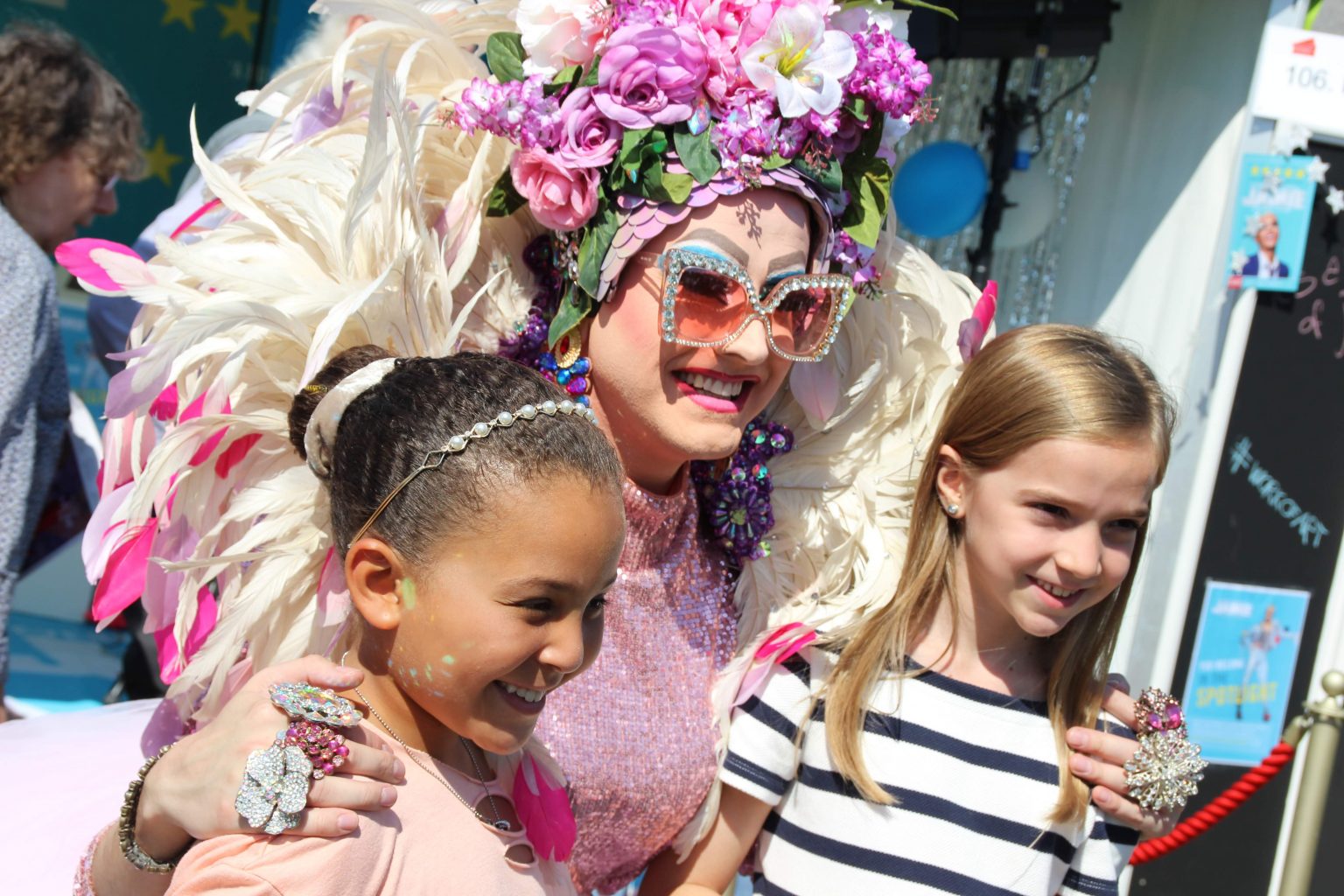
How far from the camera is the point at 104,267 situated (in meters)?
1.66

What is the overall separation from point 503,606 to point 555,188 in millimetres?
739

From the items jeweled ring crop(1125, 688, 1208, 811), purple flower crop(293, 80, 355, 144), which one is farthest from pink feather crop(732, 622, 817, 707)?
purple flower crop(293, 80, 355, 144)

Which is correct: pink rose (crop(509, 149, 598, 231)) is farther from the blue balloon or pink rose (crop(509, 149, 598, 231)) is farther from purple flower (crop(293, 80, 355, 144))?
the blue balloon

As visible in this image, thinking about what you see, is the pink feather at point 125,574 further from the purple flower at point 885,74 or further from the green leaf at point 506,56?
the purple flower at point 885,74

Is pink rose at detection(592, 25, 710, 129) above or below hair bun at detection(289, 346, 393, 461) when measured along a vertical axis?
above

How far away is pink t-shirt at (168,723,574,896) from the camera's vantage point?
1.14 m

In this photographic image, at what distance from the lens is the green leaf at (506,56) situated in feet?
5.96

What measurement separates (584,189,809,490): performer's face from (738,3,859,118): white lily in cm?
14

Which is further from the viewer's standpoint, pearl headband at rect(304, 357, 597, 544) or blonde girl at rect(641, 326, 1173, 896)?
blonde girl at rect(641, 326, 1173, 896)

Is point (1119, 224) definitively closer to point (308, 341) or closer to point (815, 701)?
point (815, 701)

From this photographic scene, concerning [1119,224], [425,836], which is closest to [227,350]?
[425,836]

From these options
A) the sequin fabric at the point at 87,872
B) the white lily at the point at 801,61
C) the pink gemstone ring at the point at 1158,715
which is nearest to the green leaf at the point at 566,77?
the white lily at the point at 801,61

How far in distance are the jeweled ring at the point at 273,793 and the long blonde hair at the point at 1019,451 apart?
0.93 m

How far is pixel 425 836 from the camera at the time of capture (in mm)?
1287
